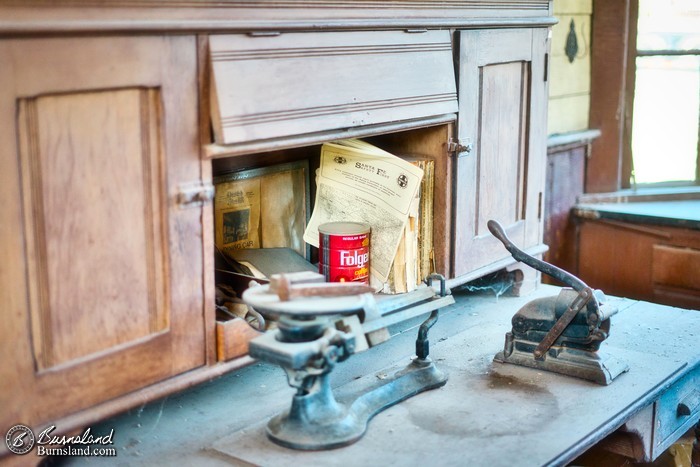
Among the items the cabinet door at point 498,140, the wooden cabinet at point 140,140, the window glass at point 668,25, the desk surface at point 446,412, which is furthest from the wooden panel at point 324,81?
the window glass at point 668,25

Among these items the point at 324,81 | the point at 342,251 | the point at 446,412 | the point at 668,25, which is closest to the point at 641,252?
the point at 668,25

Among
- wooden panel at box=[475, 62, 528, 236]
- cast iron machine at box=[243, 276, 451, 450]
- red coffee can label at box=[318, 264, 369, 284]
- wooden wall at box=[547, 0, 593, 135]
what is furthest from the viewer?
wooden wall at box=[547, 0, 593, 135]

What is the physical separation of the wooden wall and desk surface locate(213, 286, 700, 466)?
120cm

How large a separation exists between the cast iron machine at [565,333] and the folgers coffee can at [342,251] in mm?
307

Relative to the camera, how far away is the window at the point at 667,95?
11.3 feet

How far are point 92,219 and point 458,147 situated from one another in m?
1.03

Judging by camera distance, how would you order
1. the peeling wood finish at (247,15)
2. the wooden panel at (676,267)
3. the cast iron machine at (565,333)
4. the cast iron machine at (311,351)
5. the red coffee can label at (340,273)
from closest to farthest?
the peeling wood finish at (247,15), the cast iron machine at (311,351), the cast iron machine at (565,333), the red coffee can label at (340,273), the wooden panel at (676,267)

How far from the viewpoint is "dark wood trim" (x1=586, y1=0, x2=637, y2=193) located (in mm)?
3395

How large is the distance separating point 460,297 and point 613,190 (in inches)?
47.0

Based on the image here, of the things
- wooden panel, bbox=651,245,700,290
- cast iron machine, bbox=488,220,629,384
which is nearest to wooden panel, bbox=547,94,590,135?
wooden panel, bbox=651,245,700,290

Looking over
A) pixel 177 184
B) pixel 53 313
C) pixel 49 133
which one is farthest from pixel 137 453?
pixel 49 133

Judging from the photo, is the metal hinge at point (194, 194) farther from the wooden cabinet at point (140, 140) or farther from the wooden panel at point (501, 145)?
the wooden panel at point (501, 145)
